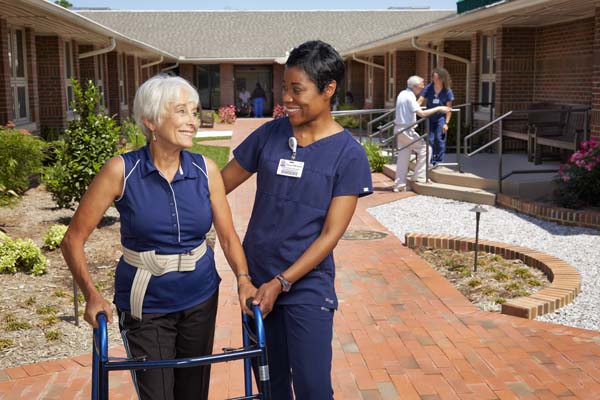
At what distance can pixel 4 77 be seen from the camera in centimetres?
1375

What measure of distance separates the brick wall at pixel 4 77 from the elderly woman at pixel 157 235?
1148 cm

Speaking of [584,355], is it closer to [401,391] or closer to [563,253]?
[401,391]

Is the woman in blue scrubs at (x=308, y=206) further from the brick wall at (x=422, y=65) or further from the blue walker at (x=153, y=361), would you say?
the brick wall at (x=422, y=65)

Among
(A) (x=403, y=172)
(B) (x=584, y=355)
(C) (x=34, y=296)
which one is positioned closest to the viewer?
(B) (x=584, y=355)

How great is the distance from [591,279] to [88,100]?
19.1ft

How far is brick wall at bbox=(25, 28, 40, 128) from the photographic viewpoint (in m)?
16.2

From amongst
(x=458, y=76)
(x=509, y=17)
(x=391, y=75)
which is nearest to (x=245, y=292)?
(x=509, y=17)

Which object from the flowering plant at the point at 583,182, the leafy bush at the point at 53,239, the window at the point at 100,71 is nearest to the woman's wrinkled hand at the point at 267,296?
the leafy bush at the point at 53,239

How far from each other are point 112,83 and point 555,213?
18.0 metres

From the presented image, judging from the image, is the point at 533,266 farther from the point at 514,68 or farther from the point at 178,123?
the point at 514,68

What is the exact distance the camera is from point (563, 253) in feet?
26.7

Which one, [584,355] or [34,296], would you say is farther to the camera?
[34,296]

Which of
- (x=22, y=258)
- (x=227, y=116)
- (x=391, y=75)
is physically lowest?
(x=22, y=258)

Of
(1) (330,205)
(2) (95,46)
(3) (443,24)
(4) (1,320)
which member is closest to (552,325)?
(1) (330,205)
